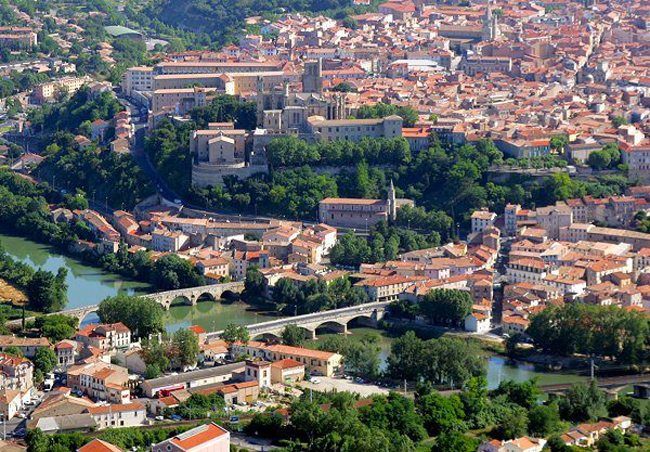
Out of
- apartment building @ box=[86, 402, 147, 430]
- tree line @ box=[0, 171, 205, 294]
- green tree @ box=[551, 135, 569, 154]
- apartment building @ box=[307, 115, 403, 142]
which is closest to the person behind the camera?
apartment building @ box=[86, 402, 147, 430]

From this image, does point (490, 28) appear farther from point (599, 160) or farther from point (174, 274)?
point (174, 274)

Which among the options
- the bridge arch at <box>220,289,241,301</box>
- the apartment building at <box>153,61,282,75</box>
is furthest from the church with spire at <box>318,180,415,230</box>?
the apartment building at <box>153,61,282,75</box>

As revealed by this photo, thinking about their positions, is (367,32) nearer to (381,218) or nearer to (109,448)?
(381,218)

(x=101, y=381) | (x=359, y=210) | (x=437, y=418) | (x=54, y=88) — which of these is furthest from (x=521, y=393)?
(x=54, y=88)

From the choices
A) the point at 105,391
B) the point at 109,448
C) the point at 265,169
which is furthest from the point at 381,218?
the point at 109,448

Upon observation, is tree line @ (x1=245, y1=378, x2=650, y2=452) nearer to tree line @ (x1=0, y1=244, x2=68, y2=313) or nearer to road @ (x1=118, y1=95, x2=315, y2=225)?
tree line @ (x1=0, y1=244, x2=68, y2=313)

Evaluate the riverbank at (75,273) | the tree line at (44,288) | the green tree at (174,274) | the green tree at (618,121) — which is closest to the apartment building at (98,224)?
the riverbank at (75,273)
